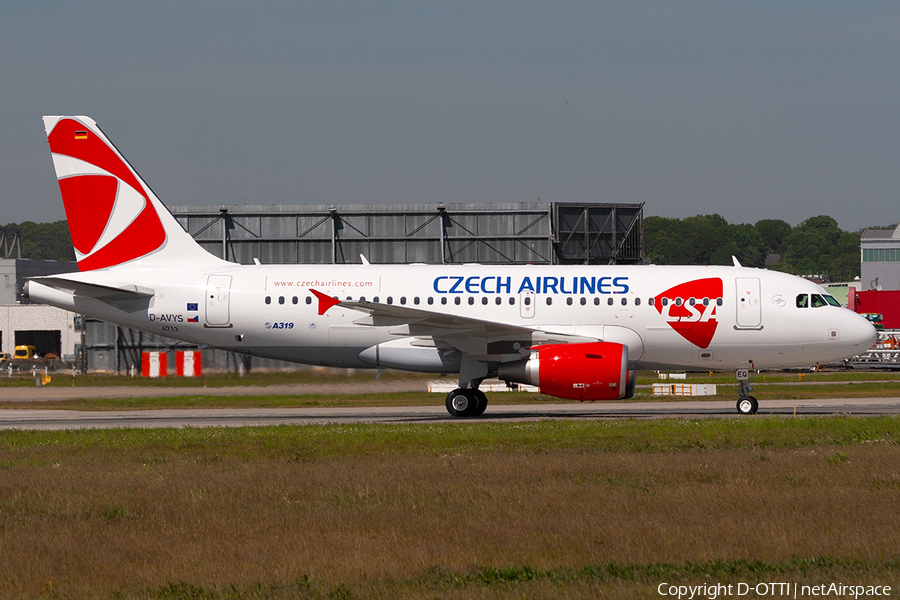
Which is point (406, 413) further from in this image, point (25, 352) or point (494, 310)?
point (25, 352)

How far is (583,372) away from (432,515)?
13001mm

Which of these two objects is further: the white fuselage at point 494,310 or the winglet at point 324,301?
the white fuselage at point 494,310

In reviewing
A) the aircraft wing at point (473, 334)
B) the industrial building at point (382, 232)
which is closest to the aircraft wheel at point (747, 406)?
the aircraft wing at point (473, 334)

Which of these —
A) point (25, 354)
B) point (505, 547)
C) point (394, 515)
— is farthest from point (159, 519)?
point (25, 354)

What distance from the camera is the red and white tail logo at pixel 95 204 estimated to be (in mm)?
27469

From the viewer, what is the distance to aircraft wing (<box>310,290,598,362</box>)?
79.9ft

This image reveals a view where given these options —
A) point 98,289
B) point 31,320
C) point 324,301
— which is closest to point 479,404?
point 324,301

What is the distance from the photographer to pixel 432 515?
10.8 m

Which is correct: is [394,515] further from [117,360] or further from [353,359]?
[117,360]

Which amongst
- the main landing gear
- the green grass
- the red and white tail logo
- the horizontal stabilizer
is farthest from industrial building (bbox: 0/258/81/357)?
the green grass

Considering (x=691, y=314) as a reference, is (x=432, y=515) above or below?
below

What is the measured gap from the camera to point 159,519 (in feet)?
35.6

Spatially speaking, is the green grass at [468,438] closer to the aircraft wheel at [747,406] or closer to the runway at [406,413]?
the runway at [406,413]

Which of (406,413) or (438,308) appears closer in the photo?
(438,308)
